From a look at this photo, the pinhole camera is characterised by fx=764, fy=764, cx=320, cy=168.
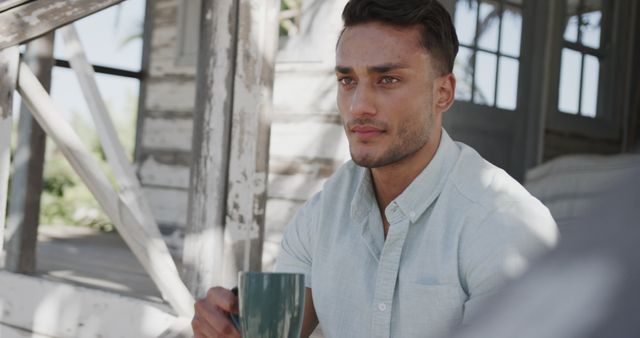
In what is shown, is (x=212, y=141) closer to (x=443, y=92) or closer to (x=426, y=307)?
(x=443, y=92)

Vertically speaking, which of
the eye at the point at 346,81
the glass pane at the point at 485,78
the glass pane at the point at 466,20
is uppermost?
the glass pane at the point at 466,20

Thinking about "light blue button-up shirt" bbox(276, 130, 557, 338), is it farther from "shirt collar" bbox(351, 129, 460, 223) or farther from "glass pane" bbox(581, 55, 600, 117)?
"glass pane" bbox(581, 55, 600, 117)

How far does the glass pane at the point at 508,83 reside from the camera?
467cm

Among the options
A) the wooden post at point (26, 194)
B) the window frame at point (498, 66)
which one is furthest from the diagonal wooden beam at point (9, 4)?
the window frame at point (498, 66)

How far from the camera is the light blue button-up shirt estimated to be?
1.60 m

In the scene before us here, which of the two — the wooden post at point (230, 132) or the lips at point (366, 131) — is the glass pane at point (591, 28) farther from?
the lips at point (366, 131)

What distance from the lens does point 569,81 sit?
17.1 ft

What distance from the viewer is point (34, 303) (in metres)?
3.52

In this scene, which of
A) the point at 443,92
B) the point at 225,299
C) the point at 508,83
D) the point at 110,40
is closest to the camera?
the point at 225,299

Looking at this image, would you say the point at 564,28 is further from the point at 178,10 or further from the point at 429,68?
the point at 429,68

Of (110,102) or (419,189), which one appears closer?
(419,189)

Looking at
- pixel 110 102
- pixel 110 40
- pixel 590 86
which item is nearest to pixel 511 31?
pixel 590 86

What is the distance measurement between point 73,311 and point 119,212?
790mm

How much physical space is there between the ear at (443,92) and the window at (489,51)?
91.8 inches
